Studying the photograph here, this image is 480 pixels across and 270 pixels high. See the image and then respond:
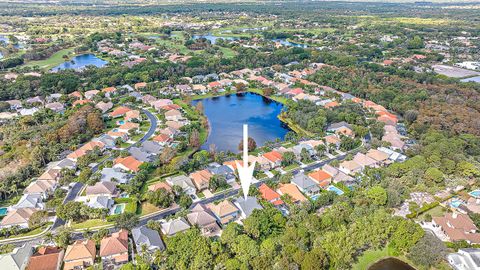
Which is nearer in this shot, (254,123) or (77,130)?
(77,130)

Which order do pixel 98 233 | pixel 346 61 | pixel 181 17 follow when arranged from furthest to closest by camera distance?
pixel 181 17 < pixel 346 61 < pixel 98 233

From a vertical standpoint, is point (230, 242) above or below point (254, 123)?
above

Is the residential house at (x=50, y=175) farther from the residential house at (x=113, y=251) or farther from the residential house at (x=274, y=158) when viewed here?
the residential house at (x=274, y=158)

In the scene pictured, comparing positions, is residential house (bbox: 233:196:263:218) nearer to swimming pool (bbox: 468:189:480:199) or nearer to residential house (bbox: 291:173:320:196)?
residential house (bbox: 291:173:320:196)

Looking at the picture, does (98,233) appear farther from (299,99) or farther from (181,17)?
(181,17)

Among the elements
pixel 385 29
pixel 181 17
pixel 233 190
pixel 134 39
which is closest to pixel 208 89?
pixel 233 190

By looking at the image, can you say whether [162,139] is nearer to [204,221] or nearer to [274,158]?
[274,158]

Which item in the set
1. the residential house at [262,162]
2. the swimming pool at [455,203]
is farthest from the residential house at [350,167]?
the swimming pool at [455,203]

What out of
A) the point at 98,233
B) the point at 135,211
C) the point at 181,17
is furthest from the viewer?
the point at 181,17
